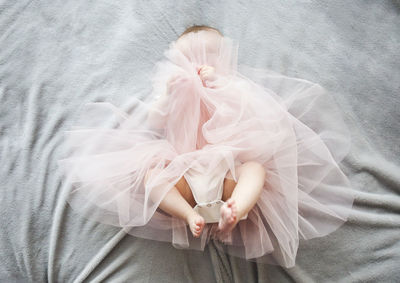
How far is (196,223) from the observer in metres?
0.87

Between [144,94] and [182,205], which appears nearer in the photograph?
[182,205]

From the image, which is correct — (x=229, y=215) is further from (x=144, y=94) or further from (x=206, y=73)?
(x=144, y=94)

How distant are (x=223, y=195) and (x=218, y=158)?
89mm

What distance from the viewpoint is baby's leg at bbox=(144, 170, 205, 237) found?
2.87 ft

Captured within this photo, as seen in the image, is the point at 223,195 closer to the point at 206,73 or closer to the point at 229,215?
the point at 229,215

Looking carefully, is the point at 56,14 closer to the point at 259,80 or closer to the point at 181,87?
the point at 181,87

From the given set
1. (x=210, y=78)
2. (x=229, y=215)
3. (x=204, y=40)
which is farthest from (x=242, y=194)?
(x=204, y=40)

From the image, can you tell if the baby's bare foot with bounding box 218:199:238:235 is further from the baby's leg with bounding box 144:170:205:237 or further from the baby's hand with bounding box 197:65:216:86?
the baby's hand with bounding box 197:65:216:86

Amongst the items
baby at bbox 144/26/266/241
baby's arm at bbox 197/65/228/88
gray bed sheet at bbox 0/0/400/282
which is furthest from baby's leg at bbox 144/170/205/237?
baby's arm at bbox 197/65/228/88

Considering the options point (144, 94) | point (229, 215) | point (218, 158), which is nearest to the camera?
point (229, 215)

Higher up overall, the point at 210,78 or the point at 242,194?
the point at 210,78

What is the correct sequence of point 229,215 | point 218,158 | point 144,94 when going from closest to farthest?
1. point 229,215
2. point 218,158
3. point 144,94

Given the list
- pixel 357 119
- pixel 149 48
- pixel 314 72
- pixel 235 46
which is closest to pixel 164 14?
pixel 149 48

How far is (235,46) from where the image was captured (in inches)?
41.1
